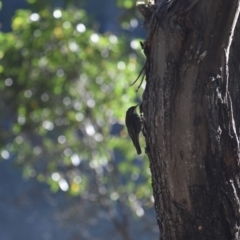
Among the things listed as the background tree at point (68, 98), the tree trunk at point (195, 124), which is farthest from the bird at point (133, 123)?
the background tree at point (68, 98)

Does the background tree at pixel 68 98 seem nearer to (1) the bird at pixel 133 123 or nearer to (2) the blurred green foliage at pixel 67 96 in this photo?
(2) the blurred green foliage at pixel 67 96

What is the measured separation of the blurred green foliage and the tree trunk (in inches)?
109

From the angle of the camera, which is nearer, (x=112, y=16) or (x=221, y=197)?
(x=221, y=197)

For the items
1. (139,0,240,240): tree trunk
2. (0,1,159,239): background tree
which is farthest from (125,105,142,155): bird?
(0,1,159,239): background tree

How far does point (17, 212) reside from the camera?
42.1ft

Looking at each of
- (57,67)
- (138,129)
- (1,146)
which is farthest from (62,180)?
(138,129)

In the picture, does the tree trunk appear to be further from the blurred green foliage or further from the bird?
the blurred green foliage

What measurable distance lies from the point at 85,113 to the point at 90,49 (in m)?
0.93

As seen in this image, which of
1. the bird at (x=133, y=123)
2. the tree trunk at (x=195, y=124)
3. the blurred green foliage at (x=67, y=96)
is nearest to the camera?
the tree trunk at (x=195, y=124)

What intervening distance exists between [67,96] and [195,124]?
3.88m

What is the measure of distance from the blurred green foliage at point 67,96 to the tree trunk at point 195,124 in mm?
2760

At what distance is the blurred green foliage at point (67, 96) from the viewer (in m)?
5.52

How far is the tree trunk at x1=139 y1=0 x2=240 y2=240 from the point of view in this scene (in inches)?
99.7

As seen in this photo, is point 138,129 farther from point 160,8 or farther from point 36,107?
point 36,107
